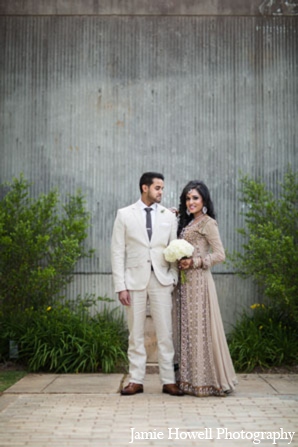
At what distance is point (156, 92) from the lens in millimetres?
8445

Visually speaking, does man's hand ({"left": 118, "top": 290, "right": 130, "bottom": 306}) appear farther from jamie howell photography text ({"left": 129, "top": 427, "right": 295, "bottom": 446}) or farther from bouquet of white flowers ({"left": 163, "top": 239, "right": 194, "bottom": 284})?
jamie howell photography text ({"left": 129, "top": 427, "right": 295, "bottom": 446})

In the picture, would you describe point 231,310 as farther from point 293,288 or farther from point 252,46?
point 252,46

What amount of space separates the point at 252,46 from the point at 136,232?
390 centimetres

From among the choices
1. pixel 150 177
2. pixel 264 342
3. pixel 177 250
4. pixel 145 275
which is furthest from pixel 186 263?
pixel 264 342

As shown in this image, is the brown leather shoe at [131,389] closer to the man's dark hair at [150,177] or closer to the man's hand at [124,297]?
the man's hand at [124,297]

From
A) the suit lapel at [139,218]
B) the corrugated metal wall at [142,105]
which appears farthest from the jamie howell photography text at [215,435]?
the corrugated metal wall at [142,105]

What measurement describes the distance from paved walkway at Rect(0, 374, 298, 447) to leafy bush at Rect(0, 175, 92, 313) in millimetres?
1621

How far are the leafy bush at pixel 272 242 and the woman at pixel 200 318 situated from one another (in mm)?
1637

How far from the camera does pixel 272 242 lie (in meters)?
7.40

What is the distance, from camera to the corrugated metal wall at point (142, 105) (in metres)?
8.38

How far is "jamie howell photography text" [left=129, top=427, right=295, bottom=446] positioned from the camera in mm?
4125

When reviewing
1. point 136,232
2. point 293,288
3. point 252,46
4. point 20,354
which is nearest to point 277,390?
point 293,288

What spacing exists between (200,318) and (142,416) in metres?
1.22

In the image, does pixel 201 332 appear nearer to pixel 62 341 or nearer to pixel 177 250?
pixel 177 250
